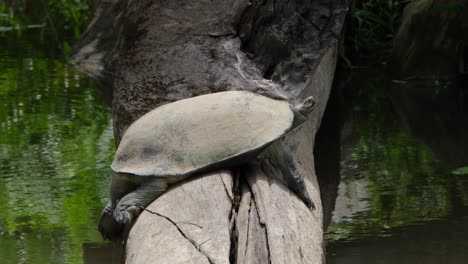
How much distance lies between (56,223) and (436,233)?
1.99m

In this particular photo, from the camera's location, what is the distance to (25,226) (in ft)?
16.4

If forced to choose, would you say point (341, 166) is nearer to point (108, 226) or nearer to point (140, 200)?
point (108, 226)

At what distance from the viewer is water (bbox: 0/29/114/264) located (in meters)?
4.83

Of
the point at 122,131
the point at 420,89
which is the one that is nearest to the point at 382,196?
the point at 122,131

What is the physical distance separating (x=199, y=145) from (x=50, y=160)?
2323 millimetres

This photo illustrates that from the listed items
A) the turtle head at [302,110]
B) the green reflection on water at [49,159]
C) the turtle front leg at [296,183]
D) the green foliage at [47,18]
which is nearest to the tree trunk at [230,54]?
the turtle front leg at [296,183]

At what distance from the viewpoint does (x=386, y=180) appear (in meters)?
5.92

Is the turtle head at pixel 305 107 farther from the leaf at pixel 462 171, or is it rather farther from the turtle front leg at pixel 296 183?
the leaf at pixel 462 171

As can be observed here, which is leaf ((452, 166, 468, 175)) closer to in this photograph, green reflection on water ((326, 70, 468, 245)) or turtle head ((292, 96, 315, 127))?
green reflection on water ((326, 70, 468, 245))

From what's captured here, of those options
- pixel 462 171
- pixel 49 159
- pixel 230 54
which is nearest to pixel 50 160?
pixel 49 159

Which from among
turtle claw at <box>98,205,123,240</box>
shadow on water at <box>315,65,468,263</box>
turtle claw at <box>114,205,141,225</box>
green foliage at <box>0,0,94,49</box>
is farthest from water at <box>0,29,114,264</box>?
shadow on water at <box>315,65,468,263</box>

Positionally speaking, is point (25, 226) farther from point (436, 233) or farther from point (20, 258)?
point (436, 233)

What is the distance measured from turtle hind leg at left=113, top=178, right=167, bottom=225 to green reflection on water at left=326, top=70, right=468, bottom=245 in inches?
44.9

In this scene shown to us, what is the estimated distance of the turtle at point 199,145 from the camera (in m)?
4.11
